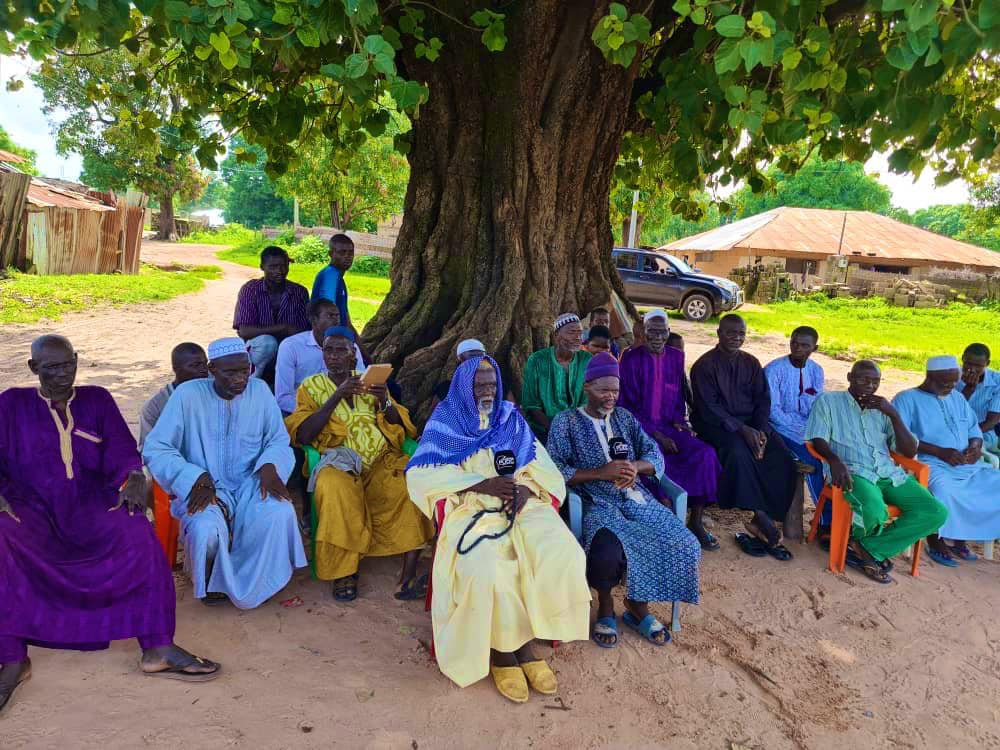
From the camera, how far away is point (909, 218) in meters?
66.7

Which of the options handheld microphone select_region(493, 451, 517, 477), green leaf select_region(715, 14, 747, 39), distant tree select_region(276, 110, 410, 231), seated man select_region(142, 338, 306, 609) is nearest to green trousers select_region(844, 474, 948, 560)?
handheld microphone select_region(493, 451, 517, 477)

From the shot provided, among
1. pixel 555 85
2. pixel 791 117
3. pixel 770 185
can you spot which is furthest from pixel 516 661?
pixel 770 185

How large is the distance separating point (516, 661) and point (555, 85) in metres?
4.82

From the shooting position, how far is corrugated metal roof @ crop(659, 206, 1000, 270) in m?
28.5

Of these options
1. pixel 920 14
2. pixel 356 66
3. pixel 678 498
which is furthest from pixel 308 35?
pixel 678 498

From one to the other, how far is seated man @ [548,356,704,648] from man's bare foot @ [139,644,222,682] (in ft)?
6.46

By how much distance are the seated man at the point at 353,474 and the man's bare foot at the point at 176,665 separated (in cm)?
89

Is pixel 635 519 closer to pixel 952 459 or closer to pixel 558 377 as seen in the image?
pixel 558 377

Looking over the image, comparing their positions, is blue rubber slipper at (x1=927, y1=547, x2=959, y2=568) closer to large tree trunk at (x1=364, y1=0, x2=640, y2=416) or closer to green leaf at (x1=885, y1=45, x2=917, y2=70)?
large tree trunk at (x1=364, y1=0, x2=640, y2=416)

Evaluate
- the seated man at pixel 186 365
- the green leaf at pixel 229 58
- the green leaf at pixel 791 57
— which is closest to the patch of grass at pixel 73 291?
the seated man at pixel 186 365

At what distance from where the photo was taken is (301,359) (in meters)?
5.13

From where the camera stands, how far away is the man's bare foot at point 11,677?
2.73 metres

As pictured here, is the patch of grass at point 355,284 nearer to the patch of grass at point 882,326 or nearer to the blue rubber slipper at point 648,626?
the blue rubber slipper at point 648,626

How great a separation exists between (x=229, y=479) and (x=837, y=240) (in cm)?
3165
